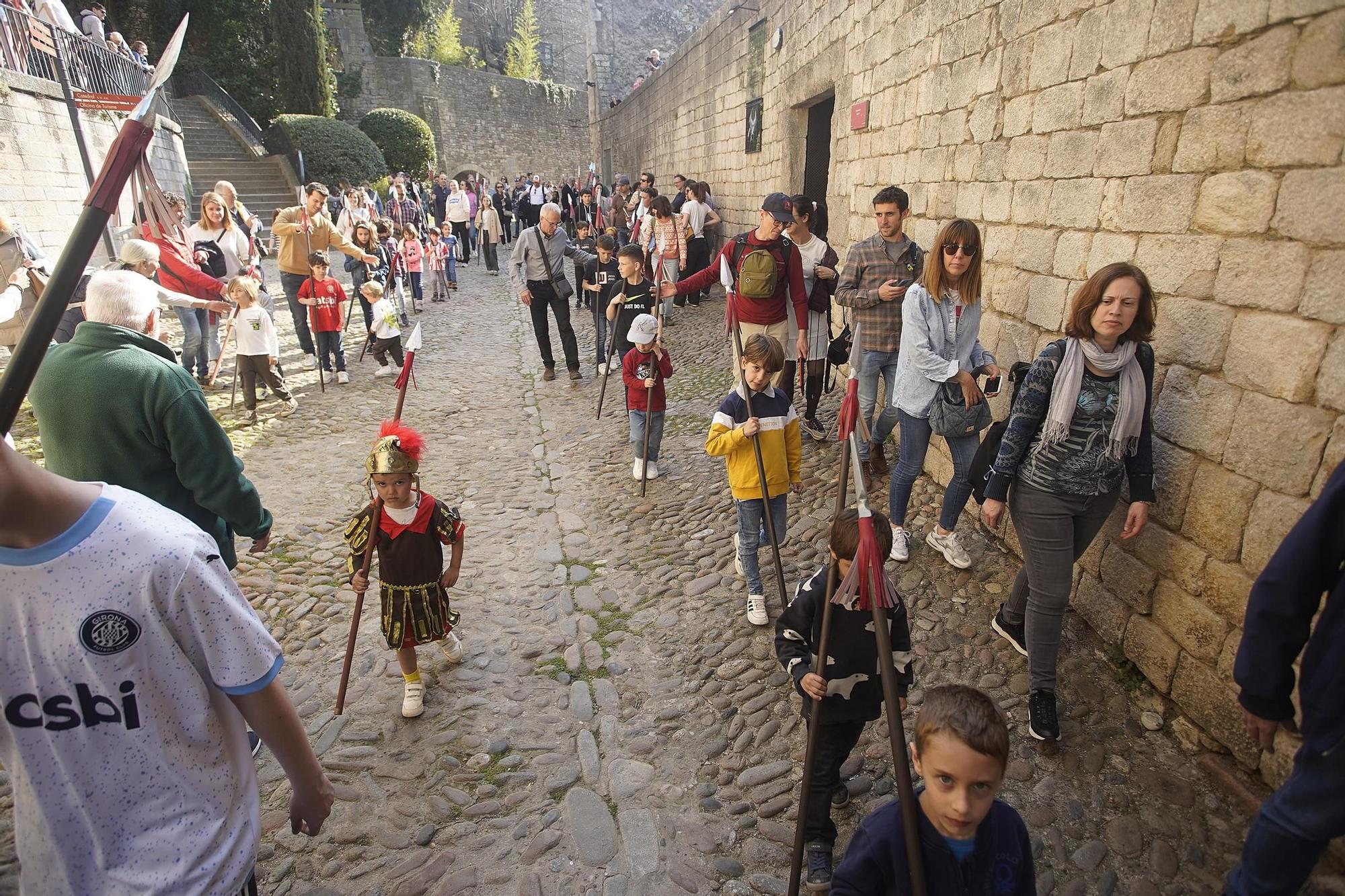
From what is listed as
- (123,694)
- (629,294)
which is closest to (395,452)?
(123,694)

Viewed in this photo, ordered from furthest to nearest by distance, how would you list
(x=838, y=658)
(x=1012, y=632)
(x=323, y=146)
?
(x=323, y=146)
(x=1012, y=632)
(x=838, y=658)

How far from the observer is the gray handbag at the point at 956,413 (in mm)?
4168

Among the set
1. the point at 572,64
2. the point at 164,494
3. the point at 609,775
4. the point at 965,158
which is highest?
the point at 572,64

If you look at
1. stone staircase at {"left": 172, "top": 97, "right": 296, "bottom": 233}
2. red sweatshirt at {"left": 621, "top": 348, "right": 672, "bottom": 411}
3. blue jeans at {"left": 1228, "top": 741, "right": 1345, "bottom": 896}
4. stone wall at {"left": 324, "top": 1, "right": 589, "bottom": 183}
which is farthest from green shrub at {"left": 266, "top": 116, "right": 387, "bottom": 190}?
blue jeans at {"left": 1228, "top": 741, "right": 1345, "bottom": 896}

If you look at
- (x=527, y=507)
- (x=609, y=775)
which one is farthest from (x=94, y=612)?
(x=527, y=507)

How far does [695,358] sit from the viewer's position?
9750 mm

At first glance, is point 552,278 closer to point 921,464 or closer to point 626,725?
point 921,464

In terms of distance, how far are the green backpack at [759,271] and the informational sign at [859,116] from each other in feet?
7.41

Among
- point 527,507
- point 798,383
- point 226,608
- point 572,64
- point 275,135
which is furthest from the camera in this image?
point 572,64

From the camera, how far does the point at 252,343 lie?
24.6 feet

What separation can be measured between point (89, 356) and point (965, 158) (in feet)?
18.0

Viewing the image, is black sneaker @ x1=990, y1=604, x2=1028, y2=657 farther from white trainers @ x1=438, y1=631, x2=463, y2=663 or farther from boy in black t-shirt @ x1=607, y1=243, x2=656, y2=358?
boy in black t-shirt @ x1=607, y1=243, x2=656, y2=358

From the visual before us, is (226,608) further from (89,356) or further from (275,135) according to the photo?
(275,135)

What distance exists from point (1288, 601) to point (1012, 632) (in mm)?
1963
